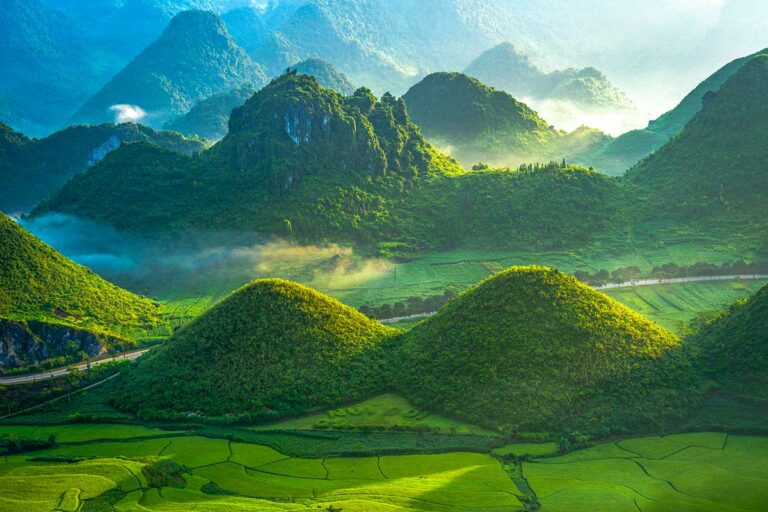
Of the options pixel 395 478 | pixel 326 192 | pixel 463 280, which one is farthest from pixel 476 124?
pixel 395 478

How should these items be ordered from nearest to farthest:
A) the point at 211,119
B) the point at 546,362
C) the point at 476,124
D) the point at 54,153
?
the point at 546,362, the point at 54,153, the point at 476,124, the point at 211,119

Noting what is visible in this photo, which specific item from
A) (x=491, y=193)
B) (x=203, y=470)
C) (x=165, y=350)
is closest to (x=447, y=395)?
(x=203, y=470)

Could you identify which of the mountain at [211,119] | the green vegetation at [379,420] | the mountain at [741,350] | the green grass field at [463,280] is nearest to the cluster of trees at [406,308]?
the green grass field at [463,280]

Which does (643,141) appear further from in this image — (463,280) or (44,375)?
(44,375)

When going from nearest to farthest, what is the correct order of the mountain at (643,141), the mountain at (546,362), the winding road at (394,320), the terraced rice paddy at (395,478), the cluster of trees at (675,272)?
the terraced rice paddy at (395,478), the mountain at (546,362), the winding road at (394,320), the cluster of trees at (675,272), the mountain at (643,141)

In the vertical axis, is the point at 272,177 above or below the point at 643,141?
below

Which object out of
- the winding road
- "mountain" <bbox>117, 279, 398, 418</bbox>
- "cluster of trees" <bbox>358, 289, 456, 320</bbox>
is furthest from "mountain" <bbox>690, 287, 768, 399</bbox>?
"cluster of trees" <bbox>358, 289, 456, 320</bbox>

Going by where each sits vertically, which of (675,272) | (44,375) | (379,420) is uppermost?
(675,272)

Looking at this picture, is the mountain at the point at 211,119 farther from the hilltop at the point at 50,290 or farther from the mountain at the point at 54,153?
the hilltop at the point at 50,290

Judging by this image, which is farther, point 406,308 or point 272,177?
point 272,177
